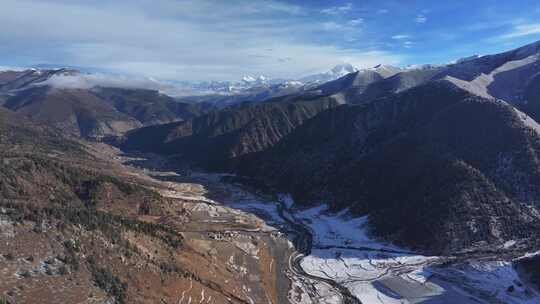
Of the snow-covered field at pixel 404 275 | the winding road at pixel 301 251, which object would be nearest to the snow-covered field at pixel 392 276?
the snow-covered field at pixel 404 275

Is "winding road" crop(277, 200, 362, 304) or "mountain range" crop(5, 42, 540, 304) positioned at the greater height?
"mountain range" crop(5, 42, 540, 304)

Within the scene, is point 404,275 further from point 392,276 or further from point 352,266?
point 352,266

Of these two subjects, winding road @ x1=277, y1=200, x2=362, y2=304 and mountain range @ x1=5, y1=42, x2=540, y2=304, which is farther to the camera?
winding road @ x1=277, y1=200, x2=362, y2=304

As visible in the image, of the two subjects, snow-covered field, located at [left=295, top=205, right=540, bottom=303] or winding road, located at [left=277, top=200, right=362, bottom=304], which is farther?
winding road, located at [left=277, top=200, right=362, bottom=304]

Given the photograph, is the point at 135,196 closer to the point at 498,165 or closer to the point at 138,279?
the point at 138,279

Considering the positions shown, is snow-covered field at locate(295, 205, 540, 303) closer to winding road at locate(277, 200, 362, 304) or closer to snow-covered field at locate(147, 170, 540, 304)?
snow-covered field at locate(147, 170, 540, 304)

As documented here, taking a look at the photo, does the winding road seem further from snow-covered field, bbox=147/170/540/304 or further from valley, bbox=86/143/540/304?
snow-covered field, bbox=147/170/540/304

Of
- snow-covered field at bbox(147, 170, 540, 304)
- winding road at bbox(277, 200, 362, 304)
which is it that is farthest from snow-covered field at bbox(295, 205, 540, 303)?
winding road at bbox(277, 200, 362, 304)

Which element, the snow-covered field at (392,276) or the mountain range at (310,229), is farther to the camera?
the snow-covered field at (392,276)

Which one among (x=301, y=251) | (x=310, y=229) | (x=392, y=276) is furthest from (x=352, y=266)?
(x=310, y=229)

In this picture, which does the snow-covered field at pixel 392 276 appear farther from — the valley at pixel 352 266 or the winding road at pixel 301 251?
the winding road at pixel 301 251

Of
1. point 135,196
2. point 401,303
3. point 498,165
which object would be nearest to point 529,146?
point 498,165
